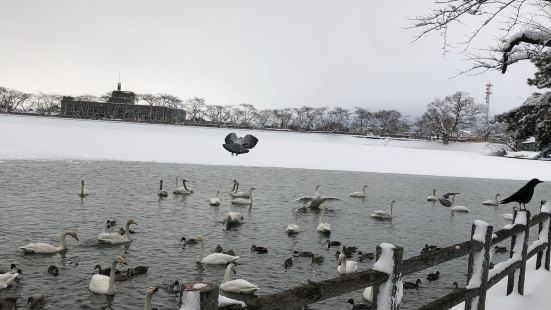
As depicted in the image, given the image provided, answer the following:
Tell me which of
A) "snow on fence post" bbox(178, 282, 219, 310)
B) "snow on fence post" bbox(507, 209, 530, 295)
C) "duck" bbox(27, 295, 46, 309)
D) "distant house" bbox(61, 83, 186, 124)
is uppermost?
"distant house" bbox(61, 83, 186, 124)

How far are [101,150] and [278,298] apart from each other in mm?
37290

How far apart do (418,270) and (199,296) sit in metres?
2.52

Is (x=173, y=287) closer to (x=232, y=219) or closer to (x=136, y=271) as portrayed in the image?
(x=136, y=271)

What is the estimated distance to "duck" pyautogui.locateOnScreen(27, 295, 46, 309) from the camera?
8.02 metres

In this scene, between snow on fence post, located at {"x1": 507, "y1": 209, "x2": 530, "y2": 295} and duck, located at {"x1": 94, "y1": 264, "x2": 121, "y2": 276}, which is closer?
snow on fence post, located at {"x1": 507, "y1": 209, "x2": 530, "y2": 295}

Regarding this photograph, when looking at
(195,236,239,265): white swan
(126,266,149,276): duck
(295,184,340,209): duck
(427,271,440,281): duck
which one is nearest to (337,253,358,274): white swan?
(427,271,440,281): duck

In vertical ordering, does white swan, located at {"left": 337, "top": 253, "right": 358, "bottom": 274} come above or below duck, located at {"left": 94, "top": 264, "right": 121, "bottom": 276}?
above

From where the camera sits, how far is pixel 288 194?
22.8 m

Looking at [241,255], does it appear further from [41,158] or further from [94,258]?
[41,158]

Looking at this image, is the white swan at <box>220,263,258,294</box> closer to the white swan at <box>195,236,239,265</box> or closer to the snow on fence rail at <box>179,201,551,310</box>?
the white swan at <box>195,236,239,265</box>

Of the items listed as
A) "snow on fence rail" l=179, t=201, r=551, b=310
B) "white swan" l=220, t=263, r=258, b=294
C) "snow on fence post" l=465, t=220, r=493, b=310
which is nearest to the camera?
"snow on fence rail" l=179, t=201, r=551, b=310

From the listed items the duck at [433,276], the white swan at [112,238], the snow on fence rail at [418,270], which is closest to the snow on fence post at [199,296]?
the snow on fence rail at [418,270]

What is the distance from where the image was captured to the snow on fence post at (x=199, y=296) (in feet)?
A: 7.55

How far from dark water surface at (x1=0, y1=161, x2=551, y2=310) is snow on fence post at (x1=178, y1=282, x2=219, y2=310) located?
21.7 feet
